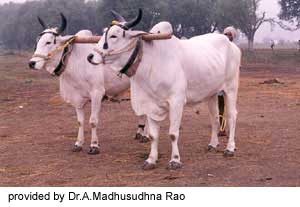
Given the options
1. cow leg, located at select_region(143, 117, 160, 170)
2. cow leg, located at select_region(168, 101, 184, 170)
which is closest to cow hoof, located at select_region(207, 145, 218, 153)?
cow leg, located at select_region(168, 101, 184, 170)

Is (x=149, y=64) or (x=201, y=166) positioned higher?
(x=149, y=64)

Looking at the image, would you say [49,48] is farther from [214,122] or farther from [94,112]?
[214,122]

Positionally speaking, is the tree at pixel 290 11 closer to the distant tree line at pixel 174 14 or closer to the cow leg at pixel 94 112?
the distant tree line at pixel 174 14

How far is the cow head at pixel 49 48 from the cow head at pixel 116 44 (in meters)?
1.34

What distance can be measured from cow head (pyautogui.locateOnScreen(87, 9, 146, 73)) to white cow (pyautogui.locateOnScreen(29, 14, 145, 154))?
1.34 meters

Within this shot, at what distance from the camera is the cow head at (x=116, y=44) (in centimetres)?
656

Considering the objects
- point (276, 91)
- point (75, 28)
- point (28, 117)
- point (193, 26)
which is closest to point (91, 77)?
point (28, 117)

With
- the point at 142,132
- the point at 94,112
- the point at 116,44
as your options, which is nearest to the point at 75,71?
the point at 94,112

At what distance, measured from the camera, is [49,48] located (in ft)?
25.5

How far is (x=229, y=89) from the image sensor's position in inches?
306

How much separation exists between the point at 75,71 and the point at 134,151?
1.63m

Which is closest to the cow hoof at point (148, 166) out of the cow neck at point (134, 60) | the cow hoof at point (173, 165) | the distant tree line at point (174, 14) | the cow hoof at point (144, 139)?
the cow hoof at point (173, 165)

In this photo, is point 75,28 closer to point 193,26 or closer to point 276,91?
point 193,26
